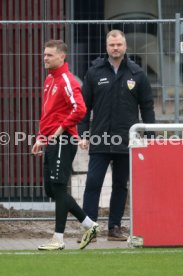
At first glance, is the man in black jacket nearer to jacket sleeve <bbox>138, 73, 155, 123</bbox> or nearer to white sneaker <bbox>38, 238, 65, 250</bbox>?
jacket sleeve <bbox>138, 73, 155, 123</bbox>

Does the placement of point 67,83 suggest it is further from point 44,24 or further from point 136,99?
point 44,24

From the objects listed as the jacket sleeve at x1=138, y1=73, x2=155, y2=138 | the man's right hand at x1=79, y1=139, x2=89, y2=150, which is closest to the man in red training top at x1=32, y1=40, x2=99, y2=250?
the man's right hand at x1=79, y1=139, x2=89, y2=150

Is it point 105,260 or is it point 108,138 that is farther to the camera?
point 108,138

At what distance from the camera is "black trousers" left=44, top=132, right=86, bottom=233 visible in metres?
9.28

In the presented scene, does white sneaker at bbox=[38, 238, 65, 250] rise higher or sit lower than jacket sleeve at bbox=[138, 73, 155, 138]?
lower

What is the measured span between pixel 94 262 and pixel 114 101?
2.36 m

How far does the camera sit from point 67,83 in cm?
934

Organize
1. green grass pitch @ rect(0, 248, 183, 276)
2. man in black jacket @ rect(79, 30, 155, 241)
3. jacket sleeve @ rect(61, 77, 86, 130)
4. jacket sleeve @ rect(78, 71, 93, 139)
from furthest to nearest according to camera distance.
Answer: jacket sleeve @ rect(78, 71, 93, 139) → man in black jacket @ rect(79, 30, 155, 241) → jacket sleeve @ rect(61, 77, 86, 130) → green grass pitch @ rect(0, 248, 183, 276)

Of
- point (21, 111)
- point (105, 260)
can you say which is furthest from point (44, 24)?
point (105, 260)

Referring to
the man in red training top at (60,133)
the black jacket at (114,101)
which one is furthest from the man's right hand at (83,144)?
the black jacket at (114,101)

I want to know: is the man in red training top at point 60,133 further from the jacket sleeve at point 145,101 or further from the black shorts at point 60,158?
the jacket sleeve at point 145,101

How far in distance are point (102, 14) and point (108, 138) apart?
13.4 feet

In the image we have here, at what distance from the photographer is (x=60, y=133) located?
9.23 metres

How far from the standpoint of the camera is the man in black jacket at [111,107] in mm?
10312
